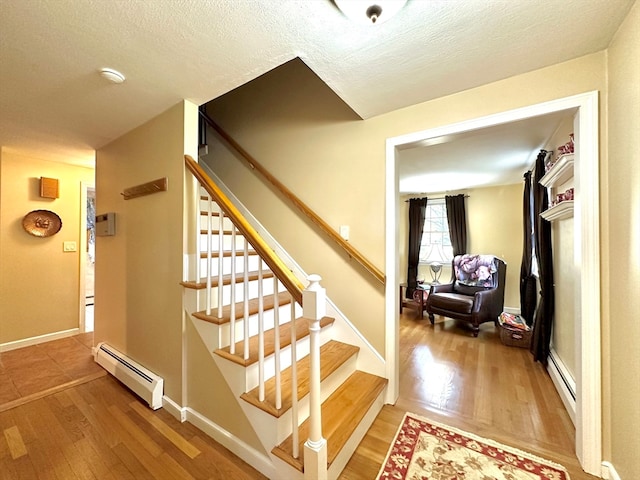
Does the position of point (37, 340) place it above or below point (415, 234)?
below

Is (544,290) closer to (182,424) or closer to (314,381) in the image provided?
(314,381)

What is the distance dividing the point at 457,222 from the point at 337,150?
364 centimetres

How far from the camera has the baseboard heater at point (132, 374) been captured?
1.88m

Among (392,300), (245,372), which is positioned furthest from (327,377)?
(392,300)

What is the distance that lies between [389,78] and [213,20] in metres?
0.98

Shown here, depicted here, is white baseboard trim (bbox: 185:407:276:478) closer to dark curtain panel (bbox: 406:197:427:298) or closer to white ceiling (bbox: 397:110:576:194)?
white ceiling (bbox: 397:110:576:194)

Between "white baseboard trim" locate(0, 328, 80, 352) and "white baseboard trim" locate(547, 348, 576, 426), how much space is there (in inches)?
200

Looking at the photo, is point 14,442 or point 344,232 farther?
point 344,232

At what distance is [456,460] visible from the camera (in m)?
1.42

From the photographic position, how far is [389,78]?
1547 mm

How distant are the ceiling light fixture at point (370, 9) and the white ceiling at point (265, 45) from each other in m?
0.04

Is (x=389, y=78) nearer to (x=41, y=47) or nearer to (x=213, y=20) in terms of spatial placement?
(x=213, y=20)

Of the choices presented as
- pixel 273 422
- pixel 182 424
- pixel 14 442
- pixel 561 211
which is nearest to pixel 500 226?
pixel 561 211

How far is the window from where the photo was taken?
5.19 metres
